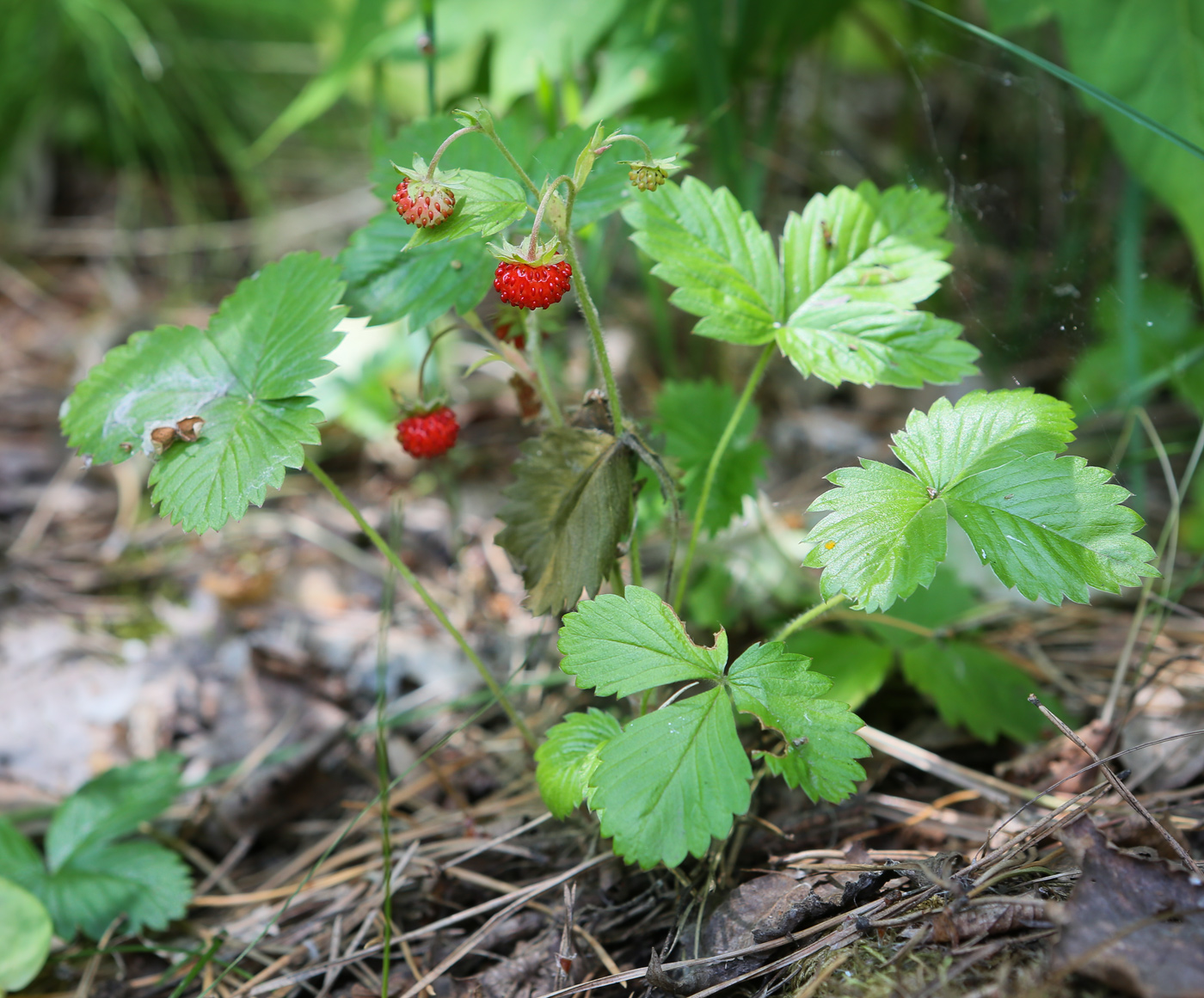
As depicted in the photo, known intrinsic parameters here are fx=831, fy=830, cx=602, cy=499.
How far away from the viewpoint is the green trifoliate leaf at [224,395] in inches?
39.0

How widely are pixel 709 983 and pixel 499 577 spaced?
3.50 feet

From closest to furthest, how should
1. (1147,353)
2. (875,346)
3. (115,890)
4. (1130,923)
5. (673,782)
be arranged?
(1130,923) → (673,782) → (875,346) → (115,890) → (1147,353)

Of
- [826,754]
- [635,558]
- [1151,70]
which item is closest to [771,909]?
[826,754]

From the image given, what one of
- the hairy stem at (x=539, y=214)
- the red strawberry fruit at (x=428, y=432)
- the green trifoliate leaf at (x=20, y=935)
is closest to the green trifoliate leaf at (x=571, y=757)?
the red strawberry fruit at (x=428, y=432)

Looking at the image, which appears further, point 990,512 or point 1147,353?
point 1147,353

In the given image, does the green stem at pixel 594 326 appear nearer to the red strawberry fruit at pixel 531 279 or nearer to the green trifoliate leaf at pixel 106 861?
the red strawberry fruit at pixel 531 279

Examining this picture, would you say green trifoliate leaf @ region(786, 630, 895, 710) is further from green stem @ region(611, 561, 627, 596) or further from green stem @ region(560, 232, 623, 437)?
green stem @ region(560, 232, 623, 437)

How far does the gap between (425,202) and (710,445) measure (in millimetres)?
683

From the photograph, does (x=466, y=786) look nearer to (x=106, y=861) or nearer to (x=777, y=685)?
(x=106, y=861)

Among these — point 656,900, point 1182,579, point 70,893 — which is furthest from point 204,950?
point 1182,579

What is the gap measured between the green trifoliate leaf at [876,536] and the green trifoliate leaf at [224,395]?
0.61 m

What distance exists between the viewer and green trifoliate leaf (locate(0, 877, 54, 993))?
3.34 ft

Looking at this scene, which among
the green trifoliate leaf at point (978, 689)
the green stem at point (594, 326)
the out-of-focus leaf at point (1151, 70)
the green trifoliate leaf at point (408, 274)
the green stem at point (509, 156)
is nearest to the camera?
the green stem at point (509, 156)

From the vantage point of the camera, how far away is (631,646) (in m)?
0.94
